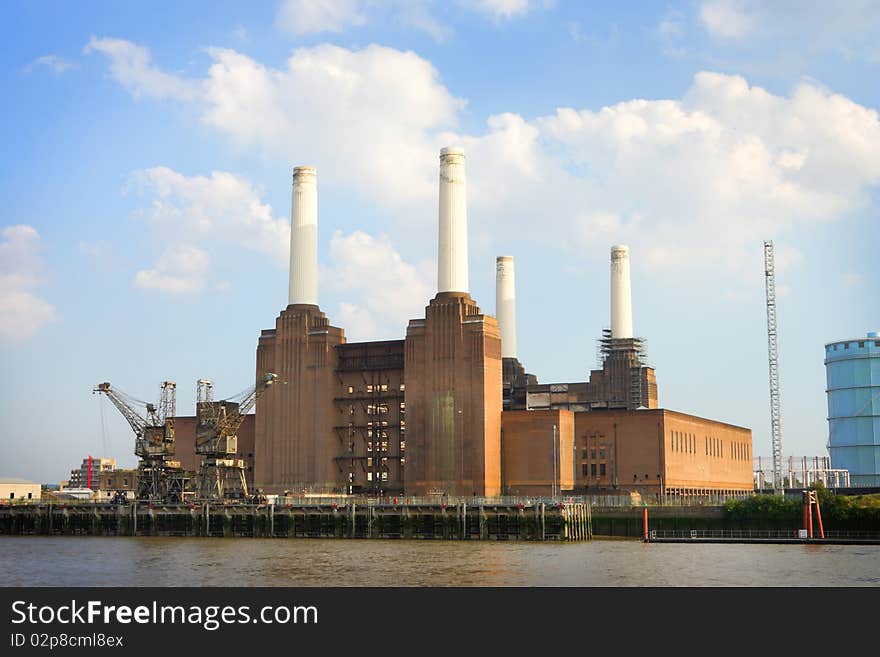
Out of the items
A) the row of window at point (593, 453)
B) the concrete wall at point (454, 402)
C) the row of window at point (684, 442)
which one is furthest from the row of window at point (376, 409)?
the row of window at point (684, 442)

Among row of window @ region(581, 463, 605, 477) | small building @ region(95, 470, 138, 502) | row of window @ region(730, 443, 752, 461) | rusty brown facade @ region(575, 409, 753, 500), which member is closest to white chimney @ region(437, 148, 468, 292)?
rusty brown facade @ region(575, 409, 753, 500)

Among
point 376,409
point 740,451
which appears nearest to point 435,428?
point 376,409

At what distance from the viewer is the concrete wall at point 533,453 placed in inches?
4818

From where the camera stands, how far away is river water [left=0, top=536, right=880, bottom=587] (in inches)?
2186

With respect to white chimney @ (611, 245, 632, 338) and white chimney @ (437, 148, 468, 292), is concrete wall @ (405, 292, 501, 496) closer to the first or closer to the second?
white chimney @ (437, 148, 468, 292)

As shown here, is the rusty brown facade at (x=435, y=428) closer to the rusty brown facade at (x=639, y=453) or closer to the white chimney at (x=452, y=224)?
the rusty brown facade at (x=639, y=453)

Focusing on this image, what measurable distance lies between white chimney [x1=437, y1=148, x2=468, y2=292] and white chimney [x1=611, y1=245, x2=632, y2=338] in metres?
33.1

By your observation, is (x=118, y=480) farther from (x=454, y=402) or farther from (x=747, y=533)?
(x=747, y=533)

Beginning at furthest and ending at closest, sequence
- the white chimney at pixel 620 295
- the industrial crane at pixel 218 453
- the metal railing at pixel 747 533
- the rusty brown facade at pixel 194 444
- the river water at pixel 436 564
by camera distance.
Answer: the white chimney at pixel 620 295 < the rusty brown facade at pixel 194 444 < the industrial crane at pixel 218 453 < the metal railing at pixel 747 533 < the river water at pixel 436 564

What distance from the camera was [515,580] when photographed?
55.0m

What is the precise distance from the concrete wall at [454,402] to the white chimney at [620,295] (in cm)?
3117
